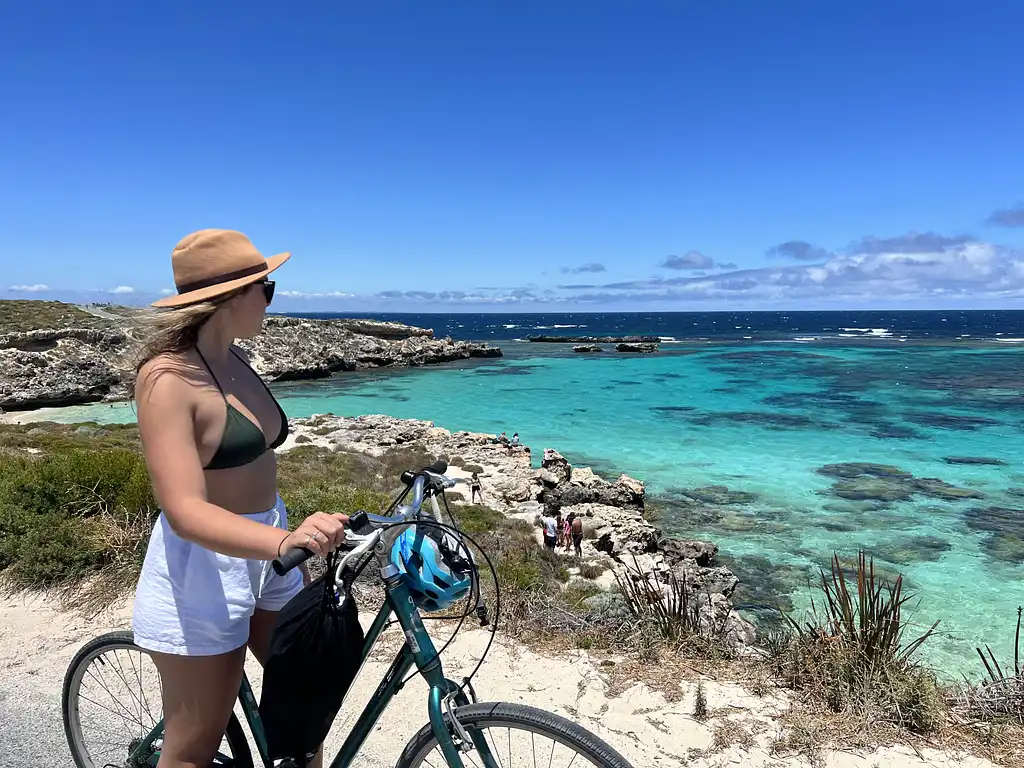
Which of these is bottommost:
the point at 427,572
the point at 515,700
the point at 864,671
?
the point at 515,700

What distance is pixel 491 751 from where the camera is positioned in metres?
1.84

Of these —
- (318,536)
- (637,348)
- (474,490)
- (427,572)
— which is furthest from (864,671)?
(637,348)

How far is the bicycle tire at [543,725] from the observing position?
173cm

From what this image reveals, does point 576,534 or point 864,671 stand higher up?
point 864,671

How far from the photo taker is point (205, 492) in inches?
66.8

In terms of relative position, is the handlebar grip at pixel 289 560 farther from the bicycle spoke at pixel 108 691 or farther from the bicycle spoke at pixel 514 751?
the bicycle spoke at pixel 108 691

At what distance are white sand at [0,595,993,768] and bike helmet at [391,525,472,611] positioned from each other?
6.32 ft

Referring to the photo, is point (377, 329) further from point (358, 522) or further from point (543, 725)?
point (543, 725)

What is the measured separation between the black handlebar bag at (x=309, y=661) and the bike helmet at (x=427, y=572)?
0.17m

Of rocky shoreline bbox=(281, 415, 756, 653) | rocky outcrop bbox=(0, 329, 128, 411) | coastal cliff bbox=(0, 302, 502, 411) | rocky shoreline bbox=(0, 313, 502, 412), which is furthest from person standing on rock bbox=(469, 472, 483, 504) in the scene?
rocky outcrop bbox=(0, 329, 128, 411)

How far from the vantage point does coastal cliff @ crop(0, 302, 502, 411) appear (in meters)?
35.3

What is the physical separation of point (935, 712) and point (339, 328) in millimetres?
64757

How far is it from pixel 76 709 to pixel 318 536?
214cm

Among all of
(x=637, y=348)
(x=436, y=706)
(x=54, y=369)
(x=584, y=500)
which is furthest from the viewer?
(x=637, y=348)
